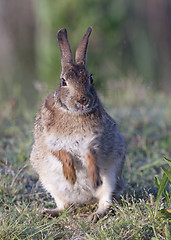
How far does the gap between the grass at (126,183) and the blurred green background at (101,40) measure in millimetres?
1528

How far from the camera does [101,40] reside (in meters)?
10.5

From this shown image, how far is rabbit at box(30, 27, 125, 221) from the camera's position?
3.57 m

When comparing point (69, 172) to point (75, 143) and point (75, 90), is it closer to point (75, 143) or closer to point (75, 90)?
point (75, 143)

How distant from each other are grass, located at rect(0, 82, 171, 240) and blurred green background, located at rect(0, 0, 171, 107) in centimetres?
153

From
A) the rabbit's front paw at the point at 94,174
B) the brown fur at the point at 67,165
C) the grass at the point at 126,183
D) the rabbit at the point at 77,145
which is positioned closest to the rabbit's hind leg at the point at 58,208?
the rabbit at the point at 77,145

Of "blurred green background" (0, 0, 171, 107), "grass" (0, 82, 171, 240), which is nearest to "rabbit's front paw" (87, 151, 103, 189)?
"grass" (0, 82, 171, 240)

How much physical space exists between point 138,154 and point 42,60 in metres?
6.56

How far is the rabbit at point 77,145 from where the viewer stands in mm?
3568

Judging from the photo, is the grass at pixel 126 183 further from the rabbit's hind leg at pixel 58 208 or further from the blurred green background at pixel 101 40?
the blurred green background at pixel 101 40

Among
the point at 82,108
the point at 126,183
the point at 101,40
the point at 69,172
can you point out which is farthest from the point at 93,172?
the point at 101,40

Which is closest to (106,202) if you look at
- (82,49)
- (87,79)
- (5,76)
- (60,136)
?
(60,136)

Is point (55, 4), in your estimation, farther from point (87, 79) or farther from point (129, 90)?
point (87, 79)

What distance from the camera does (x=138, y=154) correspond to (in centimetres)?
536

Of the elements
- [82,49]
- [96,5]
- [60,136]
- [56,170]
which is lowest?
[56,170]
